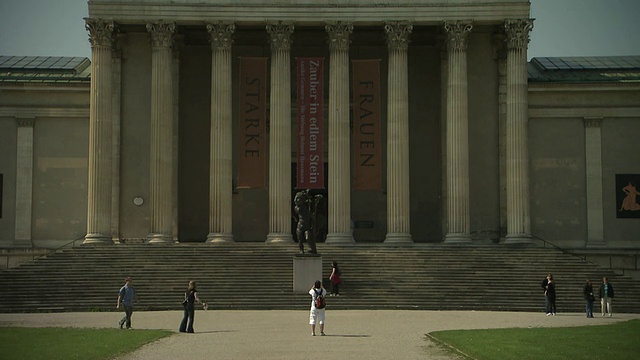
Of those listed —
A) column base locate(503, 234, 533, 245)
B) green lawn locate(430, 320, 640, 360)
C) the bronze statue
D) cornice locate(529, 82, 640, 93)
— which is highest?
cornice locate(529, 82, 640, 93)

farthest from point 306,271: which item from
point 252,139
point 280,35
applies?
point 280,35

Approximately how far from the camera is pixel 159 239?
201 feet

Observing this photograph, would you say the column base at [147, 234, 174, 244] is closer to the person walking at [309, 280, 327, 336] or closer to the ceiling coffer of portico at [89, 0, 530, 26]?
the ceiling coffer of portico at [89, 0, 530, 26]

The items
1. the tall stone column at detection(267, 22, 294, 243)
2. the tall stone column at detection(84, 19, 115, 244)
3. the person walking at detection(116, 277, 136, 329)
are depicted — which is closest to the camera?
the person walking at detection(116, 277, 136, 329)

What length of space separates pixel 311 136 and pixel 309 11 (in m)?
7.43

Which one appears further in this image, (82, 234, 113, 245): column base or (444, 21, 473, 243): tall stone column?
(444, 21, 473, 243): tall stone column

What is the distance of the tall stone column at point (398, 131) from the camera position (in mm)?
62594

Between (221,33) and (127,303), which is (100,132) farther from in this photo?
(127,303)

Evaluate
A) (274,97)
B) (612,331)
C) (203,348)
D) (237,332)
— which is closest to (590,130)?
(274,97)

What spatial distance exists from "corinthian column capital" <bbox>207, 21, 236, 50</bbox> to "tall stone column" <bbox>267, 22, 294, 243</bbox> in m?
2.32

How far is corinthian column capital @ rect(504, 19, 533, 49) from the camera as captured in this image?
6259cm

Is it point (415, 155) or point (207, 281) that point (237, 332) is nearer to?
point (207, 281)

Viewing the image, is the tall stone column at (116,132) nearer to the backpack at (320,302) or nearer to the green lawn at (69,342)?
the green lawn at (69,342)

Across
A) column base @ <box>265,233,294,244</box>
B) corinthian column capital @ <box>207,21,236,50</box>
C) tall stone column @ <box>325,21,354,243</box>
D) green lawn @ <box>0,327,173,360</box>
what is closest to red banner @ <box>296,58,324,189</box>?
tall stone column @ <box>325,21,354,243</box>
